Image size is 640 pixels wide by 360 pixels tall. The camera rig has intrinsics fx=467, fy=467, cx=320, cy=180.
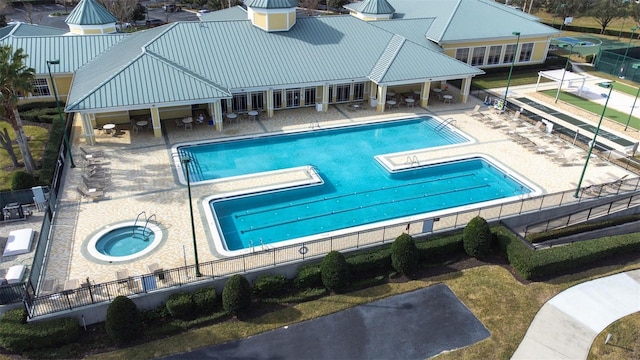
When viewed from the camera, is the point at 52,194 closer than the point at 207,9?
Yes

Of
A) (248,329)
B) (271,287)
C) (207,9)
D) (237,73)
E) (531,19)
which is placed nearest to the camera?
(248,329)

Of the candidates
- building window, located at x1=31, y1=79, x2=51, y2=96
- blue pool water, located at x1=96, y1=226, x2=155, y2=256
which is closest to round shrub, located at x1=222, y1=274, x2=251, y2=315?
blue pool water, located at x1=96, y1=226, x2=155, y2=256

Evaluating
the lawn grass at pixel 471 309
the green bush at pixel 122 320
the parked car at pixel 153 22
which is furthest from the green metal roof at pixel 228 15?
the green bush at pixel 122 320

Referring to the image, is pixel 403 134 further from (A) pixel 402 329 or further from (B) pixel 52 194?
(B) pixel 52 194

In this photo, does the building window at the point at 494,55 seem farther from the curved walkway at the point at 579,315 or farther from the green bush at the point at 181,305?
the green bush at the point at 181,305

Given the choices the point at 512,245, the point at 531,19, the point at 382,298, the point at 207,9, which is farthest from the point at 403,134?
the point at 207,9

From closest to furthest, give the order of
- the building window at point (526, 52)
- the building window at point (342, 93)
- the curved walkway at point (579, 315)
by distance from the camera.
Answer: the curved walkway at point (579, 315) → the building window at point (342, 93) → the building window at point (526, 52)

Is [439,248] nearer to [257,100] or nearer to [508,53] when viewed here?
[257,100]
